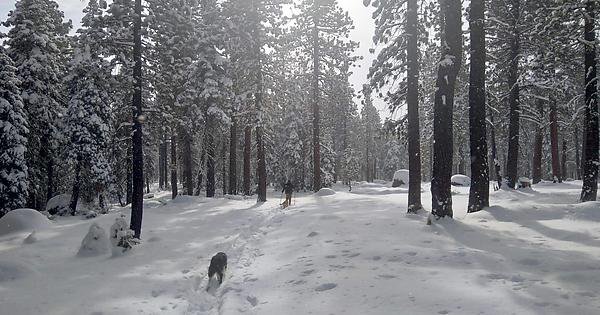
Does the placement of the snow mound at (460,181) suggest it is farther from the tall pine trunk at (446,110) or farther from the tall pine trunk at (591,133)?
the tall pine trunk at (446,110)

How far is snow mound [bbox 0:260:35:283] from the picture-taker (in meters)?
10.4

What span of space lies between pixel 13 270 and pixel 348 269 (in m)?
8.37

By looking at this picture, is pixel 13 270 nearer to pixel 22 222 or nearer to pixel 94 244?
pixel 94 244

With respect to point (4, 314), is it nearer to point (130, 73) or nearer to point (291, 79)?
point (130, 73)

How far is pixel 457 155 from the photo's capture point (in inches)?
1934

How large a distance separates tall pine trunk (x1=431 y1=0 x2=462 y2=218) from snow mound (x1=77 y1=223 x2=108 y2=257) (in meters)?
10.3

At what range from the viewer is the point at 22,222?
60.2 ft

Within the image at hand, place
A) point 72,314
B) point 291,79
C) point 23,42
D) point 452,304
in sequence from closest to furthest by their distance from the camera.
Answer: point 452,304, point 72,314, point 23,42, point 291,79

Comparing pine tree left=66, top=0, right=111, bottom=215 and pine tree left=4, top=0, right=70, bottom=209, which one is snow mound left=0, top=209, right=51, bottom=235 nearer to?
pine tree left=66, top=0, right=111, bottom=215

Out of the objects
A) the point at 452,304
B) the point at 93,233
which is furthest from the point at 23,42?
the point at 452,304

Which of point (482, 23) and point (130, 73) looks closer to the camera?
point (482, 23)

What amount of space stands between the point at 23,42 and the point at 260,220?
20.9 m

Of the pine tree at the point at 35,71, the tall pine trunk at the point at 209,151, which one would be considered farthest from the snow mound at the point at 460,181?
the pine tree at the point at 35,71

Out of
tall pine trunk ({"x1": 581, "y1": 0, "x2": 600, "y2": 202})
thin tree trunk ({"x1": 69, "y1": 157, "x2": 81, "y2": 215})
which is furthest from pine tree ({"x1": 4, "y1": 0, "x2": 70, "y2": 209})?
tall pine trunk ({"x1": 581, "y1": 0, "x2": 600, "y2": 202})
